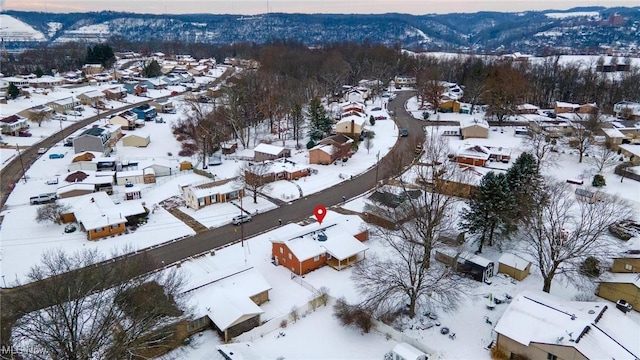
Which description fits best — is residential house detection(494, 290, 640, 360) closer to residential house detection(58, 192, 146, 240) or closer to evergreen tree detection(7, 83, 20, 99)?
residential house detection(58, 192, 146, 240)

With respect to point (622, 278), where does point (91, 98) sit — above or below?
above

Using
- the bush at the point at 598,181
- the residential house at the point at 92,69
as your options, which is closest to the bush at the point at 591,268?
the bush at the point at 598,181

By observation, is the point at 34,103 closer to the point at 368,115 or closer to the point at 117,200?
the point at 117,200

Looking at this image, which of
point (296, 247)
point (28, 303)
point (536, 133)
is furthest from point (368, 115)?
point (28, 303)

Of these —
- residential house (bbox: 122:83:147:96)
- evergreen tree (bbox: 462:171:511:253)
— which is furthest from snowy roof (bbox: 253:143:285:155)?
residential house (bbox: 122:83:147:96)

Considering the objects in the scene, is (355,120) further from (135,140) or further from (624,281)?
(624,281)

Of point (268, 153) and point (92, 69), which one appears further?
point (92, 69)

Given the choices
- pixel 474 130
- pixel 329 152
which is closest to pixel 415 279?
pixel 329 152
